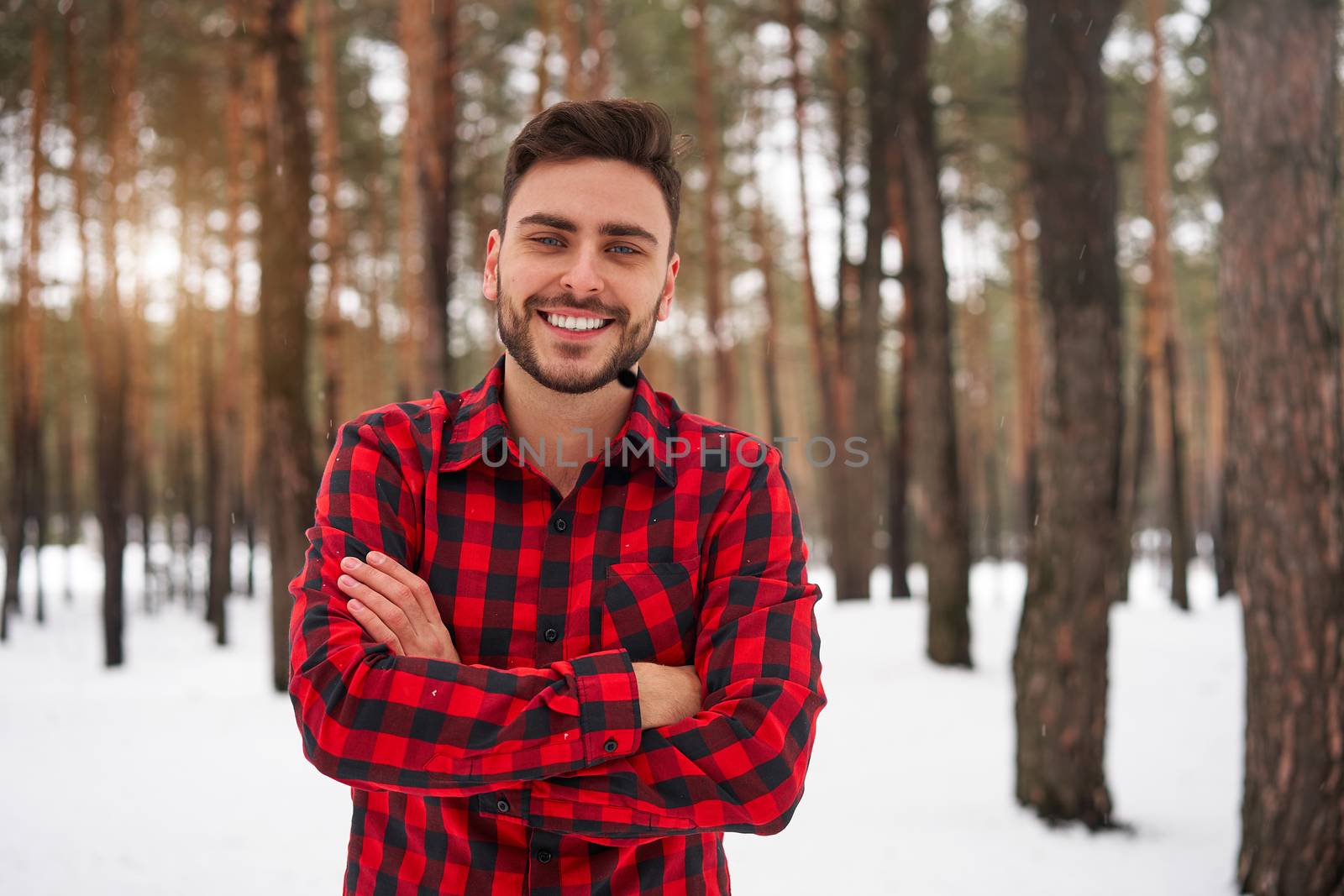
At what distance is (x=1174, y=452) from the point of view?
1418 centimetres

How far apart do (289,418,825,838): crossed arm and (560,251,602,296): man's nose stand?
63 cm

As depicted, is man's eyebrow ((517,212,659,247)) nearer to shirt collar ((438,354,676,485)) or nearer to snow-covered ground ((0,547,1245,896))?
shirt collar ((438,354,676,485))

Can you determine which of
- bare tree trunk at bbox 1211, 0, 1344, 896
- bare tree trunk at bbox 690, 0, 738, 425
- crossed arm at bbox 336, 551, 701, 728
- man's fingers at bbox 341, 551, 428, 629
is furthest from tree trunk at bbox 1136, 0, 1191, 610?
man's fingers at bbox 341, 551, 428, 629

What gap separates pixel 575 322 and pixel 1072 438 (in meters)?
4.21

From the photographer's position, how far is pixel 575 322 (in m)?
2.04

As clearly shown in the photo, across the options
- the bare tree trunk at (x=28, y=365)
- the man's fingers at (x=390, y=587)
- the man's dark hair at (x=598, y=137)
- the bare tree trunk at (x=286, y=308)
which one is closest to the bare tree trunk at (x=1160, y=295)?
the bare tree trunk at (x=286, y=308)

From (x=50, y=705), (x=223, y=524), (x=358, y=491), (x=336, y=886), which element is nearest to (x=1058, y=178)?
(x=358, y=491)

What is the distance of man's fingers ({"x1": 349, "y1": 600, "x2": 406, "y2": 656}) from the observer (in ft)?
6.18

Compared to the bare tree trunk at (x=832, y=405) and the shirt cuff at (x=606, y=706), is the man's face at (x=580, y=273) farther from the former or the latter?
the bare tree trunk at (x=832, y=405)

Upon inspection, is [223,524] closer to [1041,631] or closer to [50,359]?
[1041,631]

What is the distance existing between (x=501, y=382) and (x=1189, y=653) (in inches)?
394

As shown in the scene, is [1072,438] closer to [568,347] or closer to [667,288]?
[667,288]

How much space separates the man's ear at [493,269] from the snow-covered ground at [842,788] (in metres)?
3.52

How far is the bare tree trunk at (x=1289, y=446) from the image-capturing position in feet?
13.0
